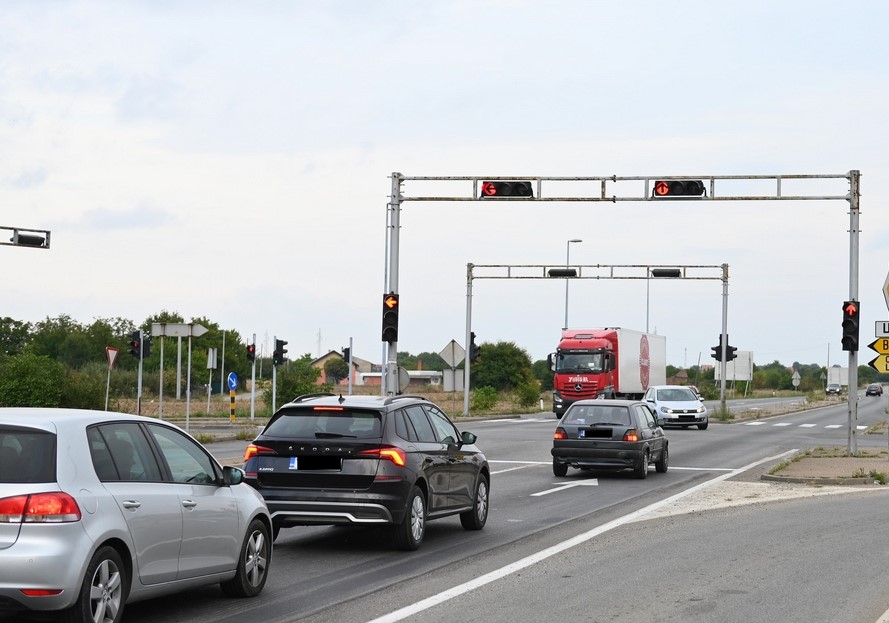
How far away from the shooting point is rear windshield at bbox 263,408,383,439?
12.1m

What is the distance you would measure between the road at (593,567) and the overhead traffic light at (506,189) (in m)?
11.9

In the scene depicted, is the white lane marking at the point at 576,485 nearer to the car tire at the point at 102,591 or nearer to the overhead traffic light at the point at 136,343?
the car tire at the point at 102,591

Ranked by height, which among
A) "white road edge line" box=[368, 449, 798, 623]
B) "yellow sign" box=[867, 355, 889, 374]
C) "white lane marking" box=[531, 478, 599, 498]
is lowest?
"white lane marking" box=[531, 478, 599, 498]

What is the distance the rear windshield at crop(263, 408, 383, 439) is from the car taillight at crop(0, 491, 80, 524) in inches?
198

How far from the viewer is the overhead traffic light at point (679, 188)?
29719 mm

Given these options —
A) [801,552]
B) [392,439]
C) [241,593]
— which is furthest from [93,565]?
[801,552]

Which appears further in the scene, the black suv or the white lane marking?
the white lane marking

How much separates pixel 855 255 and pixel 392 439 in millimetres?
17688

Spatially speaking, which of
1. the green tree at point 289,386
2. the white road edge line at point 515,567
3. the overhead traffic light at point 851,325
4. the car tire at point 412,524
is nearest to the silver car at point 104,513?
Result: the white road edge line at point 515,567

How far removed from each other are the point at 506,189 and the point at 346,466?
61.0 ft

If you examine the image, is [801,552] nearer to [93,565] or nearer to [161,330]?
[93,565]

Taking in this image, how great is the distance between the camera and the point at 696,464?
26.5 m

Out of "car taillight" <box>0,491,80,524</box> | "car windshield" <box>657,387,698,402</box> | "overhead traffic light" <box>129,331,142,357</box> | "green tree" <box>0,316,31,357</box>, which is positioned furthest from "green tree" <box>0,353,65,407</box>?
"green tree" <box>0,316,31,357</box>

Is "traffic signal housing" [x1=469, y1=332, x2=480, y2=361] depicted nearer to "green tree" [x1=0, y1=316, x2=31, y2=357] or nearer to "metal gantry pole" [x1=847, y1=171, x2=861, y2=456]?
"metal gantry pole" [x1=847, y1=171, x2=861, y2=456]
